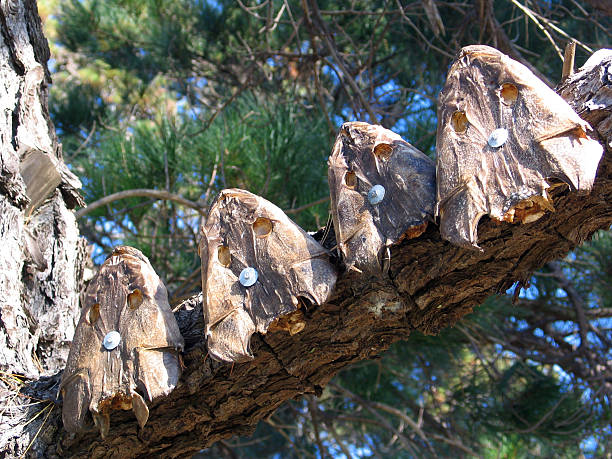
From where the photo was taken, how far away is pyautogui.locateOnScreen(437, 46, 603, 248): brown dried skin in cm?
81

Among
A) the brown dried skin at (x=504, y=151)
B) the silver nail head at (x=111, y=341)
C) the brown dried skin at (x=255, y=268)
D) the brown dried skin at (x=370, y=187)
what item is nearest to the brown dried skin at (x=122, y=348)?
the silver nail head at (x=111, y=341)

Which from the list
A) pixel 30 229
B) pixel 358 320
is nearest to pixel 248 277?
pixel 358 320

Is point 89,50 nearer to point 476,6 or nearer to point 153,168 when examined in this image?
point 153,168

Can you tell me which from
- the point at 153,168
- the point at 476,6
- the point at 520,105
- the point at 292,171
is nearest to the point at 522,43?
the point at 476,6

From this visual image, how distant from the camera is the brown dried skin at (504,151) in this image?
81cm

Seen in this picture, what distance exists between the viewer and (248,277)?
0.94m

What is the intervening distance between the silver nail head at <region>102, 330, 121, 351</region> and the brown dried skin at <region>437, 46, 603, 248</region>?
0.52 meters

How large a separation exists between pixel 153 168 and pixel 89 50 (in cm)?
160

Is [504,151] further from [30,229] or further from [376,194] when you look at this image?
[30,229]

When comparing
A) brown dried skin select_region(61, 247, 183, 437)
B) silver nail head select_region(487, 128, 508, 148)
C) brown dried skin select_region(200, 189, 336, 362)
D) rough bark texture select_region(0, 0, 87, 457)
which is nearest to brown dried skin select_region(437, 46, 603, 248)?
silver nail head select_region(487, 128, 508, 148)

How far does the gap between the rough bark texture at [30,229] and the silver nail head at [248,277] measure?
480 mm

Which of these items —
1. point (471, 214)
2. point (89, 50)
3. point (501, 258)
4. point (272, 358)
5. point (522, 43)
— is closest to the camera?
point (471, 214)

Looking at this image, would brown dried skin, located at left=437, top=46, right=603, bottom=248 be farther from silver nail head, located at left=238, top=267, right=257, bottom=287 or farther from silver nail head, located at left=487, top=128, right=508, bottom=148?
silver nail head, located at left=238, top=267, right=257, bottom=287

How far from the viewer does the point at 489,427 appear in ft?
9.39
